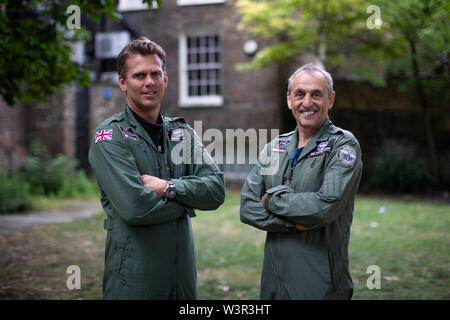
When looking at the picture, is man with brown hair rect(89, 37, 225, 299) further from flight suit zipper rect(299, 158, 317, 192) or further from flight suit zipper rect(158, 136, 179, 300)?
flight suit zipper rect(299, 158, 317, 192)

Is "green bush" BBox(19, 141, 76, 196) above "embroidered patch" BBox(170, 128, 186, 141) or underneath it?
underneath

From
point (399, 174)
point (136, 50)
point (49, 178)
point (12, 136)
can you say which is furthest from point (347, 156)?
point (12, 136)

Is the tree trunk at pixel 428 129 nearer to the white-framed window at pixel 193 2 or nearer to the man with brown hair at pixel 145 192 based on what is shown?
the white-framed window at pixel 193 2

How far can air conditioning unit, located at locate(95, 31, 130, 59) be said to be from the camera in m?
14.9

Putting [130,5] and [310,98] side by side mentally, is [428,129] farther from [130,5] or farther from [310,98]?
[130,5]

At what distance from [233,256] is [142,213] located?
402 centimetres

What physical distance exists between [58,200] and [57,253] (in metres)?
4.65

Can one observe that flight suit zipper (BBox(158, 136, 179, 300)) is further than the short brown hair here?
No

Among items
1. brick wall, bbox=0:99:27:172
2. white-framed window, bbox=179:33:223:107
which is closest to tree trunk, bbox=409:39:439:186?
white-framed window, bbox=179:33:223:107

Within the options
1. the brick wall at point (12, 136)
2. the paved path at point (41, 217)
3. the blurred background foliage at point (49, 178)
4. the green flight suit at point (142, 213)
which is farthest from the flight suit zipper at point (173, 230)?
the brick wall at point (12, 136)

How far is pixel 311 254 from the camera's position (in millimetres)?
2432

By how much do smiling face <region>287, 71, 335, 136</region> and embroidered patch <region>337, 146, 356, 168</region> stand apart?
0.82 ft
